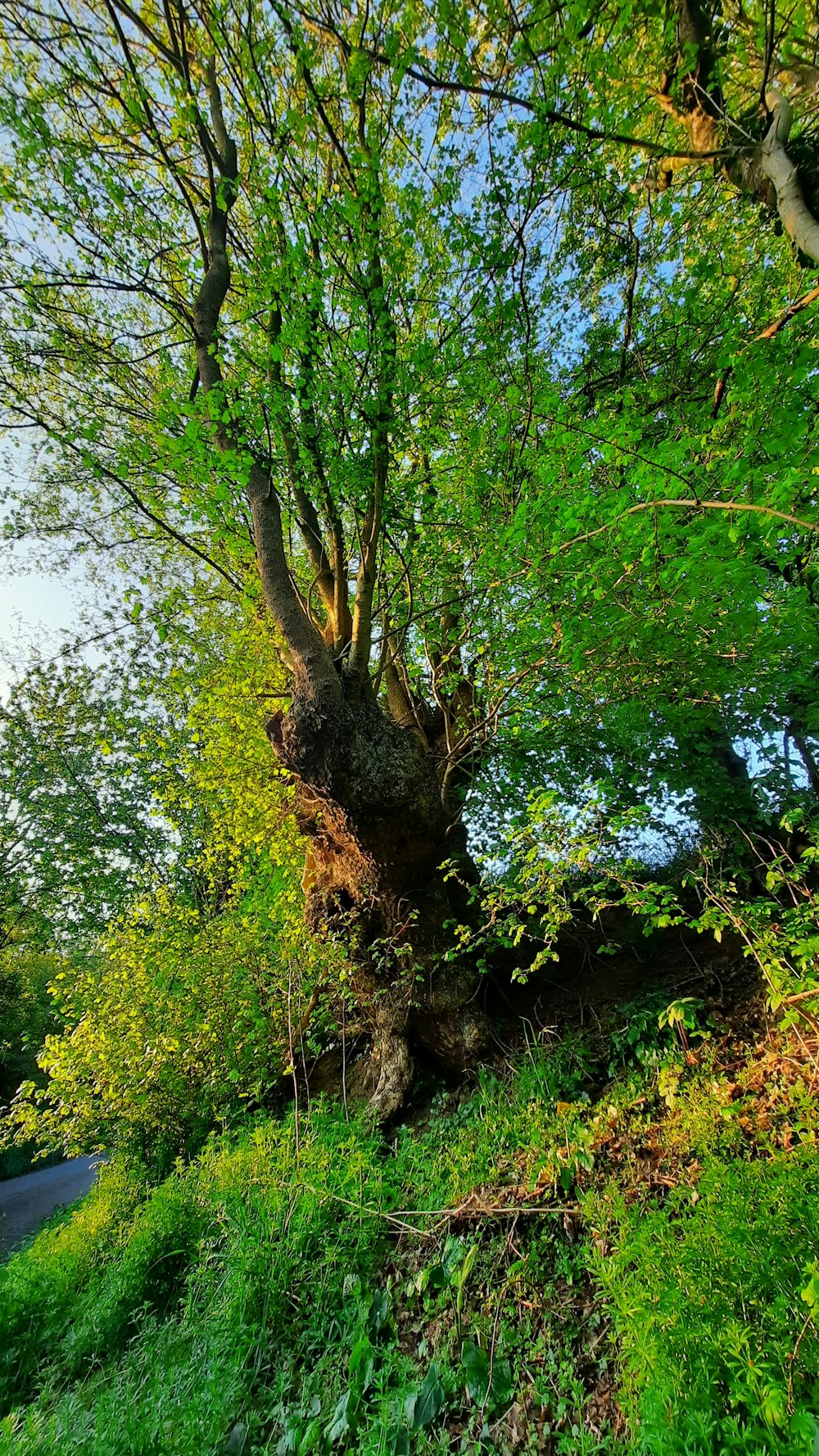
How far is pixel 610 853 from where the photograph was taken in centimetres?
370

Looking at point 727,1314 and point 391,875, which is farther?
point 391,875

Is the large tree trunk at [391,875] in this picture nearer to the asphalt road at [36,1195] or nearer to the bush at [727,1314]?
the bush at [727,1314]

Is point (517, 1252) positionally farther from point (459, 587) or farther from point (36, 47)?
point (36, 47)

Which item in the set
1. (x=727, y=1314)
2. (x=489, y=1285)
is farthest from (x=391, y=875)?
(x=727, y=1314)

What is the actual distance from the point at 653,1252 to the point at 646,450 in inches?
154

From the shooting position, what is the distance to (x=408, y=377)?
451 centimetres

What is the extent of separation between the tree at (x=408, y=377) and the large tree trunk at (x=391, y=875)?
1.1 inches

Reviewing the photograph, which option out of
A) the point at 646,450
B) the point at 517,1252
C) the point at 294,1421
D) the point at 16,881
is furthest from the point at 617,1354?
the point at 16,881

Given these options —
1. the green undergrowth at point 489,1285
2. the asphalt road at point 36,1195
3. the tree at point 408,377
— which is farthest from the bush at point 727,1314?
the asphalt road at point 36,1195

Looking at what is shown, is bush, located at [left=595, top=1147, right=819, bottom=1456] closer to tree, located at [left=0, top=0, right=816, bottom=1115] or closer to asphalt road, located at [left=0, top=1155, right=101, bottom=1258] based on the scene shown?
tree, located at [left=0, top=0, right=816, bottom=1115]

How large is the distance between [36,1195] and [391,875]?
956 centimetres

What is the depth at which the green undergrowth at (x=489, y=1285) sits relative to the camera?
1757 millimetres

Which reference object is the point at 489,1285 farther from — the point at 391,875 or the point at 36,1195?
the point at 36,1195

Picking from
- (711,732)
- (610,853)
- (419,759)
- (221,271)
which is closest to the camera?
(610,853)
